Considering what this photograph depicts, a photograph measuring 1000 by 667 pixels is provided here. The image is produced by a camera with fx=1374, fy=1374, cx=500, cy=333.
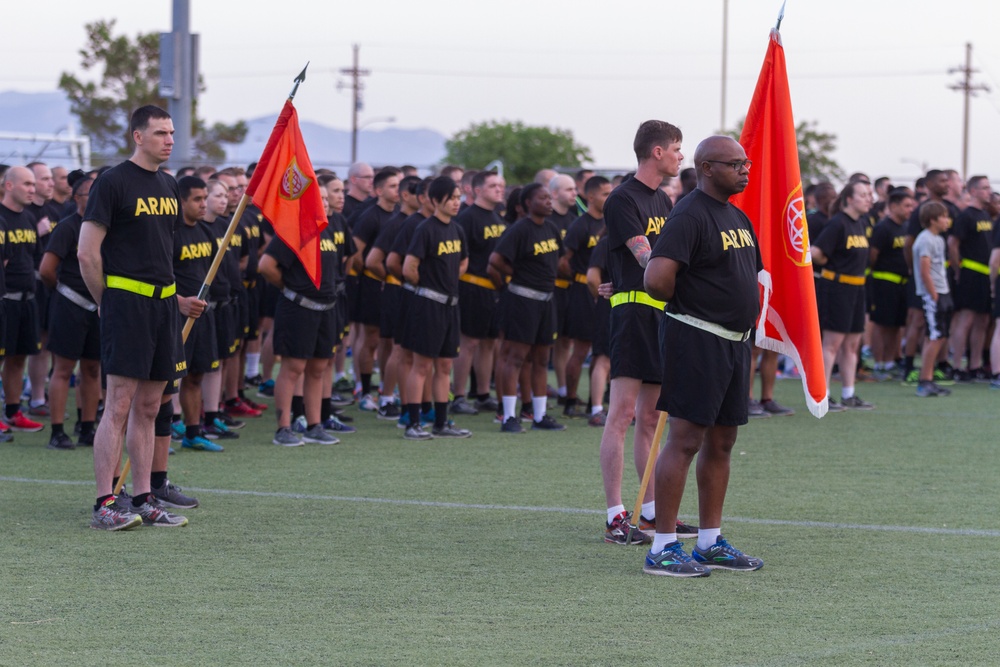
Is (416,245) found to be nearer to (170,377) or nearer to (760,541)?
(170,377)

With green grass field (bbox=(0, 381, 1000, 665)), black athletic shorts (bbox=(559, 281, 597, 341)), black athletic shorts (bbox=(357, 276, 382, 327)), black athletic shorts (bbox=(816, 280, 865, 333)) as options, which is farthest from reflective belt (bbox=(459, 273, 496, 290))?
black athletic shorts (bbox=(816, 280, 865, 333))

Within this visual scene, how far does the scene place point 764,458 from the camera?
10523 mm

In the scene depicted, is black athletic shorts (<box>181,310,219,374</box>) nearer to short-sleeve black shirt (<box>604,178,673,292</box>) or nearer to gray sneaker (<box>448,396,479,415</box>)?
gray sneaker (<box>448,396,479,415</box>)

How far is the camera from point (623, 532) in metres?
7.39

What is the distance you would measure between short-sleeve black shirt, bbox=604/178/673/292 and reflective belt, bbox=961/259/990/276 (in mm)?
9758

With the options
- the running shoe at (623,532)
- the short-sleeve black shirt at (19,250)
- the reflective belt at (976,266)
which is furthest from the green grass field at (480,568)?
the reflective belt at (976,266)

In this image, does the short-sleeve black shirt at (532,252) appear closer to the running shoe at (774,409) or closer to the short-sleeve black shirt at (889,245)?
the running shoe at (774,409)

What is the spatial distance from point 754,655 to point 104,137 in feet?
138

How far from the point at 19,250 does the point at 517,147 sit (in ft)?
167

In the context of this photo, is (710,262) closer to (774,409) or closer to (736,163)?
(736,163)

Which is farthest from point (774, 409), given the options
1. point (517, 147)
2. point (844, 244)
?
point (517, 147)

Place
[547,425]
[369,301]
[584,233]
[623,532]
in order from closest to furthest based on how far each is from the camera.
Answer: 1. [623,532]
2. [547,425]
3. [584,233]
4. [369,301]

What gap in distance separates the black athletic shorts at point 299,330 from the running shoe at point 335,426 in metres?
1.13

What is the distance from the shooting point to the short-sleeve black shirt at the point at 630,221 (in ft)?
24.3
